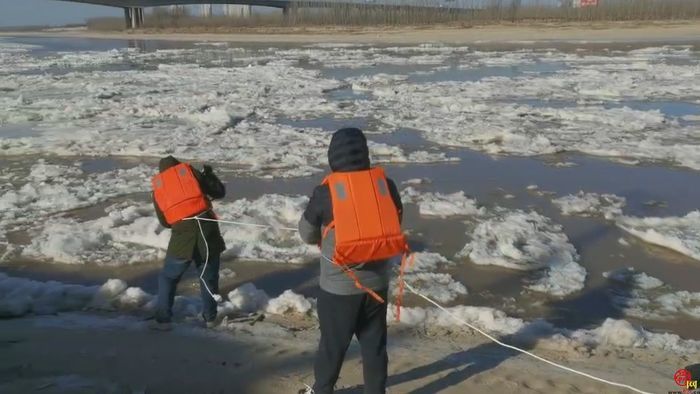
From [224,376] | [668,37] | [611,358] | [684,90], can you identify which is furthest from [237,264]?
[668,37]

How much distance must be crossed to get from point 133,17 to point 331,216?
301 feet

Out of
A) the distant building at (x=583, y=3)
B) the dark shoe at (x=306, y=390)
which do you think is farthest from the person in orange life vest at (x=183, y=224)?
the distant building at (x=583, y=3)

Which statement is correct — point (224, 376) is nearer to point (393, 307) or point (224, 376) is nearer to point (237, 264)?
point (393, 307)

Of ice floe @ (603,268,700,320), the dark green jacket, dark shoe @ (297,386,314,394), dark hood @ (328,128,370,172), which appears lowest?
ice floe @ (603,268,700,320)

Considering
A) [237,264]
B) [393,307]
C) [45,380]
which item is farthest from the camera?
[237,264]

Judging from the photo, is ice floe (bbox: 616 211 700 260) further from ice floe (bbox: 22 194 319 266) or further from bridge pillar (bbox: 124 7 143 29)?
bridge pillar (bbox: 124 7 143 29)

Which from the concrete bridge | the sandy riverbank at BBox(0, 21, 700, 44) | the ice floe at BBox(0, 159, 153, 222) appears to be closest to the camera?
the ice floe at BBox(0, 159, 153, 222)

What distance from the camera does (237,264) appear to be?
597 centimetres

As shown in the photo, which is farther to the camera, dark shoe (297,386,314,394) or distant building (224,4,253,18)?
distant building (224,4,253,18)

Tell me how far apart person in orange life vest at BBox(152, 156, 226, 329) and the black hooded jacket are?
1472 millimetres

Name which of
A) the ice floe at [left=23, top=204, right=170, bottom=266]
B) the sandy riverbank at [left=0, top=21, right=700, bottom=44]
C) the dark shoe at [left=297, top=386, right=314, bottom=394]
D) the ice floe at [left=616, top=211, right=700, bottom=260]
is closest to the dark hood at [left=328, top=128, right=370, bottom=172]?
the dark shoe at [left=297, top=386, right=314, bottom=394]

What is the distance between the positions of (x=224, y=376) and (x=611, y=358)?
262cm

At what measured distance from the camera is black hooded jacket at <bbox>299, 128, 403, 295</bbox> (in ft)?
9.74

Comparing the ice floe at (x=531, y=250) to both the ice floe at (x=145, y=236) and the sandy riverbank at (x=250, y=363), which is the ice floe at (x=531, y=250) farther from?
the ice floe at (x=145, y=236)
